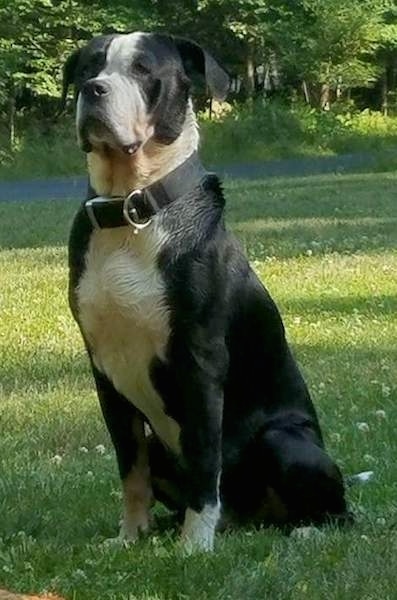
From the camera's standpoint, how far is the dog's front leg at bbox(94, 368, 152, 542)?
4.90 metres

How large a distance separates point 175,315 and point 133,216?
0.37 m

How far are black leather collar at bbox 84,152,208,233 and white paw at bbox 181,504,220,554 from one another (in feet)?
3.18

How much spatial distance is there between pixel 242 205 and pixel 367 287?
8133mm

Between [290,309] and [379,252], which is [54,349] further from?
[379,252]

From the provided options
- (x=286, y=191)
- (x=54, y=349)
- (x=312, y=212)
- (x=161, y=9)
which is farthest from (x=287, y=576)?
(x=161, y=9)

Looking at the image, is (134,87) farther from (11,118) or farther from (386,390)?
(11,118)

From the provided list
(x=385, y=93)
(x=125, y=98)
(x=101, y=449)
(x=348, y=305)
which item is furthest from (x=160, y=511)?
(x=385, y=93)

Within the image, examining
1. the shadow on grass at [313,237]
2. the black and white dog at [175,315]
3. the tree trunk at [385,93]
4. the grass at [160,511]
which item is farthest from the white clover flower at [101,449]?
the tree trunk at [385,93]

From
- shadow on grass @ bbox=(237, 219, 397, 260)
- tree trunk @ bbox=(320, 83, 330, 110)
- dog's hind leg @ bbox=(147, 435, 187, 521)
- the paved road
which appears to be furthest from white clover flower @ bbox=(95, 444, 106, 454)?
tree trunk @ bbox=(320, 83, 330, 110)

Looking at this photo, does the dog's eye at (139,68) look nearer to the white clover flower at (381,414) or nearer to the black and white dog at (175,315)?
the black and white dog at (175,315)

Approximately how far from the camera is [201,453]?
15.3 feet

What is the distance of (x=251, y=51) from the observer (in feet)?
137

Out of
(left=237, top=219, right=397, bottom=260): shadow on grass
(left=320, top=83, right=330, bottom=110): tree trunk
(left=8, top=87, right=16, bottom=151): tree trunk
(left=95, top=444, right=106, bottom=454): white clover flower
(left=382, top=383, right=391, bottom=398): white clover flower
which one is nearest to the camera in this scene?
(left=95, top=444, right=106, bottom=454): white clover flower

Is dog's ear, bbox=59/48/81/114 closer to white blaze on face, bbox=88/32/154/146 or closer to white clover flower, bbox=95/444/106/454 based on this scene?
white blaze on face, bbox=88/32/154/146
